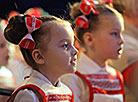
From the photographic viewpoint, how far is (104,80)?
185cm

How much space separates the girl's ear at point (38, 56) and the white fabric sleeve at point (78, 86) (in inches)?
18.4

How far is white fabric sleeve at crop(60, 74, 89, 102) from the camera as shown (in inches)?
68.8

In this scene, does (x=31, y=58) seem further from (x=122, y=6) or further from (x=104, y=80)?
(x=122, y=6)

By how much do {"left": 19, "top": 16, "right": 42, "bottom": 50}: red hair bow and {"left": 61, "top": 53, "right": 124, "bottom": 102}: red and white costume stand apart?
0.54 meters

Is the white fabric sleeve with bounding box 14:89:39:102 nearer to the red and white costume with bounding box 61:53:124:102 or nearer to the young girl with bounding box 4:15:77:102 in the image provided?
the young girl with bounding box 4:15:77:102

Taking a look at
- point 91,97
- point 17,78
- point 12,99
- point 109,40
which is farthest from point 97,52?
point 12,99

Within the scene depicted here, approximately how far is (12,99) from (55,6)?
1.64 feet

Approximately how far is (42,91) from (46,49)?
0.18 m

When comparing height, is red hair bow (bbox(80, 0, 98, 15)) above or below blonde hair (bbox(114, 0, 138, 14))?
above

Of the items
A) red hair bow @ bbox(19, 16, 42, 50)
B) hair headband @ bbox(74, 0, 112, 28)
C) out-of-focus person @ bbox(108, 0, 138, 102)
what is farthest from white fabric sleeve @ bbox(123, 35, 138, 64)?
red hair bow @ bbox(19, 16, 42, 50)

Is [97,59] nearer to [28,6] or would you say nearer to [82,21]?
[82,21]

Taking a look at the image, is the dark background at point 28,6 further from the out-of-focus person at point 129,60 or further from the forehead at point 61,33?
the out-of-focus person at point 129,60

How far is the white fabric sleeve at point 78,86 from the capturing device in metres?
1.75

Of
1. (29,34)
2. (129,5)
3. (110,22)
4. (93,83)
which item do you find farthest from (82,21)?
(129,5)
